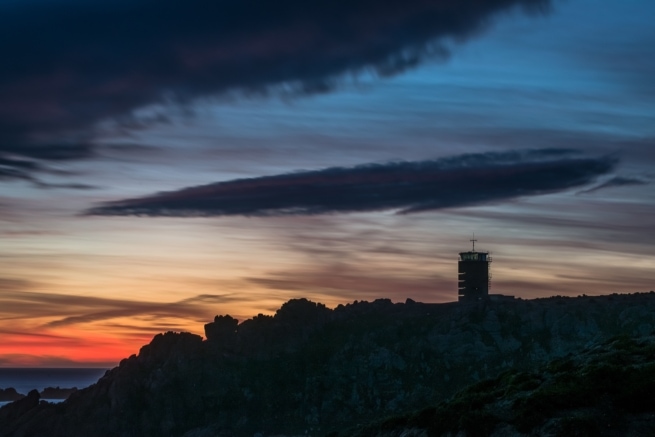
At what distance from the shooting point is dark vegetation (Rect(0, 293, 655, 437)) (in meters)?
168

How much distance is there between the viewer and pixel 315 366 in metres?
179

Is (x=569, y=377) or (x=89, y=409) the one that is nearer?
(x=569, y=377)

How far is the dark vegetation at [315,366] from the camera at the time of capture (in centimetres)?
16850

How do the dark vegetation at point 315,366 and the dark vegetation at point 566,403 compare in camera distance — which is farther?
the dark vegetation at point 315,366

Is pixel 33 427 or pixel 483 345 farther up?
pixel 483 345

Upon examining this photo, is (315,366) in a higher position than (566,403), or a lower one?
lower

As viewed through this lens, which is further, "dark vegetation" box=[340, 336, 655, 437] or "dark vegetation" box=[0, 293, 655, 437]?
"dark vegetation" box=[0, 293, 655, 437]

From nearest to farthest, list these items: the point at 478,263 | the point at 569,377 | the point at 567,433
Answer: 1. the point at 567,433
2. the point at 569,377
3. the point at 478,263

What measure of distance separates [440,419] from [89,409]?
122 meters

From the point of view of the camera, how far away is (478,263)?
655 ft

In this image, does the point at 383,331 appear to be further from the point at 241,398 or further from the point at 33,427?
the point at 33,427

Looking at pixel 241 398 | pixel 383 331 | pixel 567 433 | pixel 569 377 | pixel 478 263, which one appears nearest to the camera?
pixel 567 433

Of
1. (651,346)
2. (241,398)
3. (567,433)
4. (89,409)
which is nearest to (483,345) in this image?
(241,398)

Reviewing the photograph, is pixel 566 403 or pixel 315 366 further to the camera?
pixel 315 366
